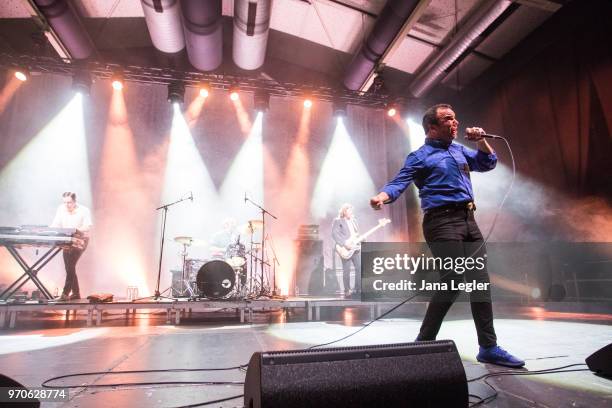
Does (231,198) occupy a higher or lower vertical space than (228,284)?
higher

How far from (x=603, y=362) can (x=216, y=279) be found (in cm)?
446

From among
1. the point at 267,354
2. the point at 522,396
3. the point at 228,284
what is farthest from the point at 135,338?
the point at 522,396

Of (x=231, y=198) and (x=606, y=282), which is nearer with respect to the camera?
(x=606, y=282)

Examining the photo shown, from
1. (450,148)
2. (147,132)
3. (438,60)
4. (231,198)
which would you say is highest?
(438,60)

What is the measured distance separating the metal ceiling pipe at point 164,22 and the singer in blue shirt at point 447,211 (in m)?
5.09

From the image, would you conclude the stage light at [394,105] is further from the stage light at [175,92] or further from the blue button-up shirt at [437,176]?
the blue button-up shirt at [437,176]

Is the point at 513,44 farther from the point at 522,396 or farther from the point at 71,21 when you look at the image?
the point at 71,21

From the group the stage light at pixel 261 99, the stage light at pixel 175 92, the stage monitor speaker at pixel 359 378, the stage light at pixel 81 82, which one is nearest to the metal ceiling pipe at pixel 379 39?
the stage light at pixel 261 99

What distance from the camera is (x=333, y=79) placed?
934 centimetres

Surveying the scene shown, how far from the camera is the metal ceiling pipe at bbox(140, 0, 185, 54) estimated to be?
5.62 metres

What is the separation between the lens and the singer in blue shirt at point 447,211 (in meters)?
2.07

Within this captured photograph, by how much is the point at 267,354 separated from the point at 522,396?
1.17 m

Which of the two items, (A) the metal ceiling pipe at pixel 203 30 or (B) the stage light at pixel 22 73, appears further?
(B) the stage light at pixel 22 73

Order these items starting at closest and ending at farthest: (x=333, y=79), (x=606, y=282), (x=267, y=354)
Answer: (x=267, y=354) → (x=606, y=282) → (x=333, y=79)
